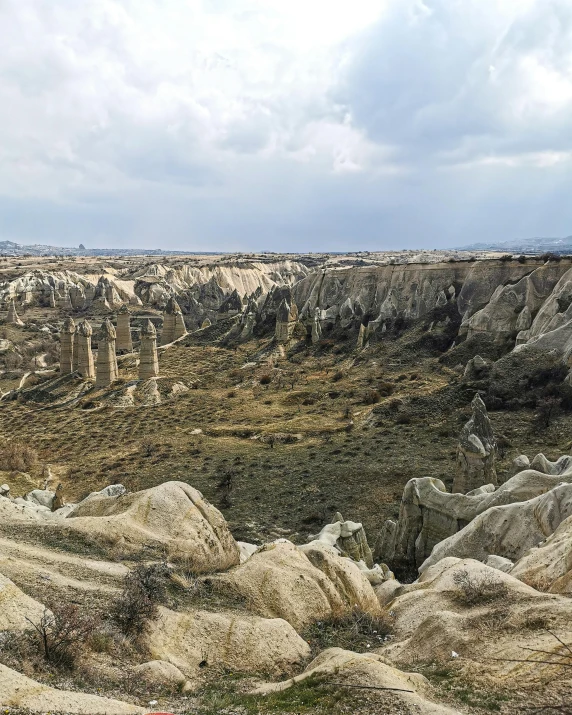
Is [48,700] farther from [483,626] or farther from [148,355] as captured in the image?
[148,355]

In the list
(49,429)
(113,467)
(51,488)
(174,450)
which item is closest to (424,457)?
(174,450)

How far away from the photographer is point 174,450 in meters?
23.8

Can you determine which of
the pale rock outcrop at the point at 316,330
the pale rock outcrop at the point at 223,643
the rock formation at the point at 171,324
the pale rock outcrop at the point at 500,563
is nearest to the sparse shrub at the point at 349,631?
the pale rock outcrop at the point at 223,643

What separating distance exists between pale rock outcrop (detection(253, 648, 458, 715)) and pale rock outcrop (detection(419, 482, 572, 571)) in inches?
213

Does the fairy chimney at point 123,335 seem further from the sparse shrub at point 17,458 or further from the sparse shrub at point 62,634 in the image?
the sparse shrub at point 62,634

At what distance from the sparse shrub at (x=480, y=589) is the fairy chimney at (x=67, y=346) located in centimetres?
3949

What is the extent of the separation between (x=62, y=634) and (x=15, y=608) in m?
0.80

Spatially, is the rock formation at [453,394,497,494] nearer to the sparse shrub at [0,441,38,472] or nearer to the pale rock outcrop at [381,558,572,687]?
the pale rock outcrop at [381,558,572,687]

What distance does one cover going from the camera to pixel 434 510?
12.7m

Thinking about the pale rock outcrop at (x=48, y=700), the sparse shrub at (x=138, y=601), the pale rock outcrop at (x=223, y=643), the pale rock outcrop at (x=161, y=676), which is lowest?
the pale rock outcrop at (x=223, y=643)

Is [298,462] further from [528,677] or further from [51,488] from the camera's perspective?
[528,677]

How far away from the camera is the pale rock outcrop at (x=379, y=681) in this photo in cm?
443

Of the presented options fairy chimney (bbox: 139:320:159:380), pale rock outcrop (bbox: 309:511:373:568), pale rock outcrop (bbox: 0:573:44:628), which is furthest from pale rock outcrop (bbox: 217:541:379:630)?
fairy chimney (bbox: 139:320:159:380)

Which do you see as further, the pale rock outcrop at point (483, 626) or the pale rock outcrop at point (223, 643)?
the pale rock outcrop at point (223, 643)
